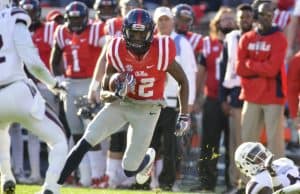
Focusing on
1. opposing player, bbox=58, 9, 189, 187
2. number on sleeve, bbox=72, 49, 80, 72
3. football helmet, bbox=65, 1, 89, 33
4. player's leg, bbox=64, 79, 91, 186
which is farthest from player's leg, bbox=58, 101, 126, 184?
football helmet, bbox=65, 1, 89, 33

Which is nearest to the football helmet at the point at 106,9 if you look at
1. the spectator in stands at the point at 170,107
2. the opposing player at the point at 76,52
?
the opposing player at the point at 76,52

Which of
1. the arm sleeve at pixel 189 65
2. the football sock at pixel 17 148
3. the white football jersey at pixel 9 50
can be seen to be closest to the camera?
the white football jersey at pixel 9 50

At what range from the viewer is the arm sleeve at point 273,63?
10.2m

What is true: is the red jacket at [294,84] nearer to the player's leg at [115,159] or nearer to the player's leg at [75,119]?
the player's leg at [115,159]

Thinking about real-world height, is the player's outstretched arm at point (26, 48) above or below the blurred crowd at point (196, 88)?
above

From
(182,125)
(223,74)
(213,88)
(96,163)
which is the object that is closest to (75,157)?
(182,125)

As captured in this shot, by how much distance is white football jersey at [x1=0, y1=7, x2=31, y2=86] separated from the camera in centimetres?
820

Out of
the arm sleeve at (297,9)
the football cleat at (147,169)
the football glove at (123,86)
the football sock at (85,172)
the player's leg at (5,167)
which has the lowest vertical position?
the football sock at (85,172)

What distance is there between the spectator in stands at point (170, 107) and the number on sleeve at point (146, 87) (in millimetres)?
1938

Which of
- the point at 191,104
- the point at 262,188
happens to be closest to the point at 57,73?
the point at 191,104

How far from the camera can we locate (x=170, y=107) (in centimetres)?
1071

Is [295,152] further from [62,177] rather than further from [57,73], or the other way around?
[62,177]

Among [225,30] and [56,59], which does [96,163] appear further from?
[225,30]

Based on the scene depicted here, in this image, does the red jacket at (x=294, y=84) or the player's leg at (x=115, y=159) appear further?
the player's leg at (x=115, y=159)
